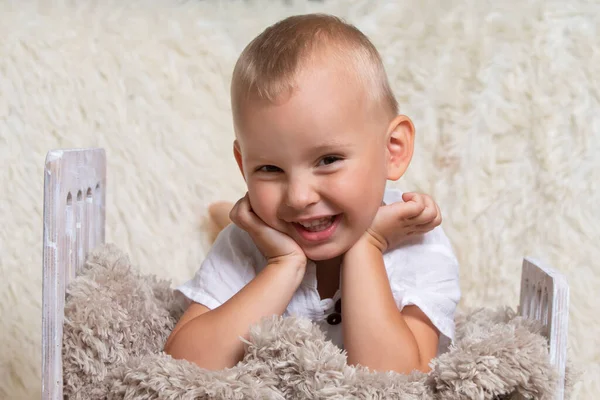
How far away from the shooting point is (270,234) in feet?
3.34

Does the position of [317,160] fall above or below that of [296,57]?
below

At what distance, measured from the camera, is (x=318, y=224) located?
3.26 ft

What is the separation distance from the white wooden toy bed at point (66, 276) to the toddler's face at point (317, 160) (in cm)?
21

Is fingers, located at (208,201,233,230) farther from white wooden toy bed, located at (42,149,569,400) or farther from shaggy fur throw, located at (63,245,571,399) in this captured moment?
shaggy fur throw, located at (63,245,571,399)

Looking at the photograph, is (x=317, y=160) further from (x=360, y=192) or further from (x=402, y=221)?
(x=402, y=221)

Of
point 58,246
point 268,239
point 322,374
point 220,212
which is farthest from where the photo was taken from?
point 220,212

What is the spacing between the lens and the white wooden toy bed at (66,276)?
2.91ft

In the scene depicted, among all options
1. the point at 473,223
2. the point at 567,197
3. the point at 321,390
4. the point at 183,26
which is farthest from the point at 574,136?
the point at 321,390

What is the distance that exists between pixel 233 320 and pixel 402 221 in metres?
0.26

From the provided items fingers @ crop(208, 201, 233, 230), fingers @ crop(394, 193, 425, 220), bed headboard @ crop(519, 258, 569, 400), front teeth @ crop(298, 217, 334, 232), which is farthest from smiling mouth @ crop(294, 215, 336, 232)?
fingers @ crop(208, 201, 233, 230)

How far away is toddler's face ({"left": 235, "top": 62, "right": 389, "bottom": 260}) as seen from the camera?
0.93 meters

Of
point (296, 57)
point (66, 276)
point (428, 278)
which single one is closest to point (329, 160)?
point (296, 57)

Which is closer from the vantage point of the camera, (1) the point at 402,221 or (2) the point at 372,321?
(2) the point at 372,321

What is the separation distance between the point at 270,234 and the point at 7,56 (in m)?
0.78
